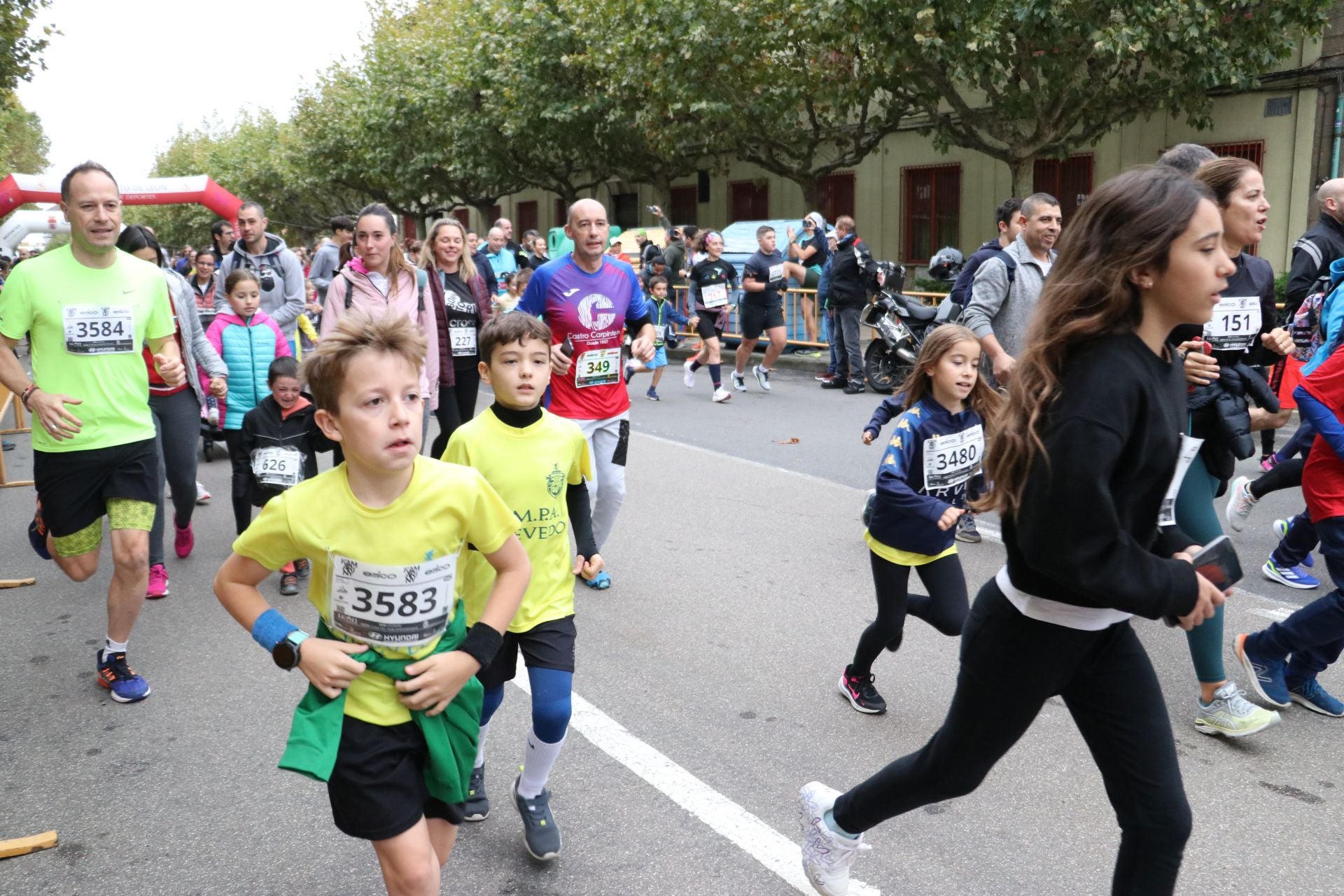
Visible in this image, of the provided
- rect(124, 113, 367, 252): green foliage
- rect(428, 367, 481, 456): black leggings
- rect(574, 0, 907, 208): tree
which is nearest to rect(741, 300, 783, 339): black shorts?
rect(574, 0, 907, 208): tree

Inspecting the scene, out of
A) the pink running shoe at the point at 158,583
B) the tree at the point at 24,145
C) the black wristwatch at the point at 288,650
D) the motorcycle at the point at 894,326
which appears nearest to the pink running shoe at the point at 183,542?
the pink running shoe at the point at 158,583

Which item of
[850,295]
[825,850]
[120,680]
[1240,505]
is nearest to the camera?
[825,850]

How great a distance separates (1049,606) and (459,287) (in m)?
5.53

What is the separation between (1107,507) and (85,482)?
390 centimetres

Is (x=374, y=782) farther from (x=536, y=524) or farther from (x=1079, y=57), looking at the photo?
(x=1079, y=57)

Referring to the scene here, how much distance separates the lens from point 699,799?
Answer: 375cm

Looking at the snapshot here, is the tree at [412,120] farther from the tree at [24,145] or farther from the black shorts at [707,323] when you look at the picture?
the black shorts at [707,323]

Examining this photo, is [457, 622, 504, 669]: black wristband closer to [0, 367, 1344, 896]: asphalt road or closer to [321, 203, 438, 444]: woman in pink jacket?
[0, 367, 1344, 896]: asphalt road

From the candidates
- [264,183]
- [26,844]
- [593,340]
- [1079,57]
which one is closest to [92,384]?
[26,844]

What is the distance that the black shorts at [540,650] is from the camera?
3.36 m

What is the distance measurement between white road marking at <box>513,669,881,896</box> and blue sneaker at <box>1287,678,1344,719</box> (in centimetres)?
201

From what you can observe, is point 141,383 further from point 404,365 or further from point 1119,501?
point 1119,501

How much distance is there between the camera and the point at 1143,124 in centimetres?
2044

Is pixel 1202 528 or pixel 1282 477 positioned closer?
pixel 1202 528
